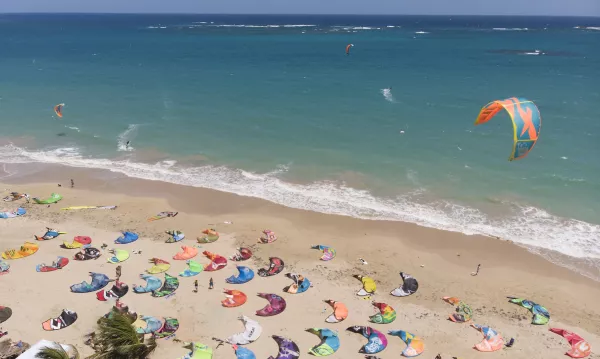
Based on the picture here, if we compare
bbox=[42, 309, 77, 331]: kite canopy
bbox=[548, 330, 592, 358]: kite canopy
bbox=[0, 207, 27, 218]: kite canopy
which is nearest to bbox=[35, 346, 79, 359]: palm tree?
bbox=[42, 309, 77, 331]: kite canopy

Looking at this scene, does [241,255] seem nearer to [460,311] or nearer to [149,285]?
[149,285]

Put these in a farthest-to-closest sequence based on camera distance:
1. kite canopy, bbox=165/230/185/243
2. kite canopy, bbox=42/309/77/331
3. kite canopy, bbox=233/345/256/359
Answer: kite canopy, bbox=165/230/185/243 → kite canopy, bbox=42/309/77/331 → kite canopy, bbox=233/345/256/359

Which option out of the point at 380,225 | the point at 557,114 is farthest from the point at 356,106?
the point at 380,225

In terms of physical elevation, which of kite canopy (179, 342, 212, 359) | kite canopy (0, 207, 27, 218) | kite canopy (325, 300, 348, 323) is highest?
kite canopy (0, 207, 27, 218)

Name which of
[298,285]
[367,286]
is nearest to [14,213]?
[298,285]

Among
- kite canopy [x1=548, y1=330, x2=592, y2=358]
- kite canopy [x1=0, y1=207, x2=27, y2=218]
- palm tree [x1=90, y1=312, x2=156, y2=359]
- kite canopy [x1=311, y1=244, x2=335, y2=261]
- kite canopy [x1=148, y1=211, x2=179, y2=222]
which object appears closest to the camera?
palm tree [x1=90, y1=312, x2=156, y2=359]

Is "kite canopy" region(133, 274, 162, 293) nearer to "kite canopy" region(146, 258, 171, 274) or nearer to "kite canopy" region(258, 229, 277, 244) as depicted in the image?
"kite canopy" region(146, 258, 171, 274)
